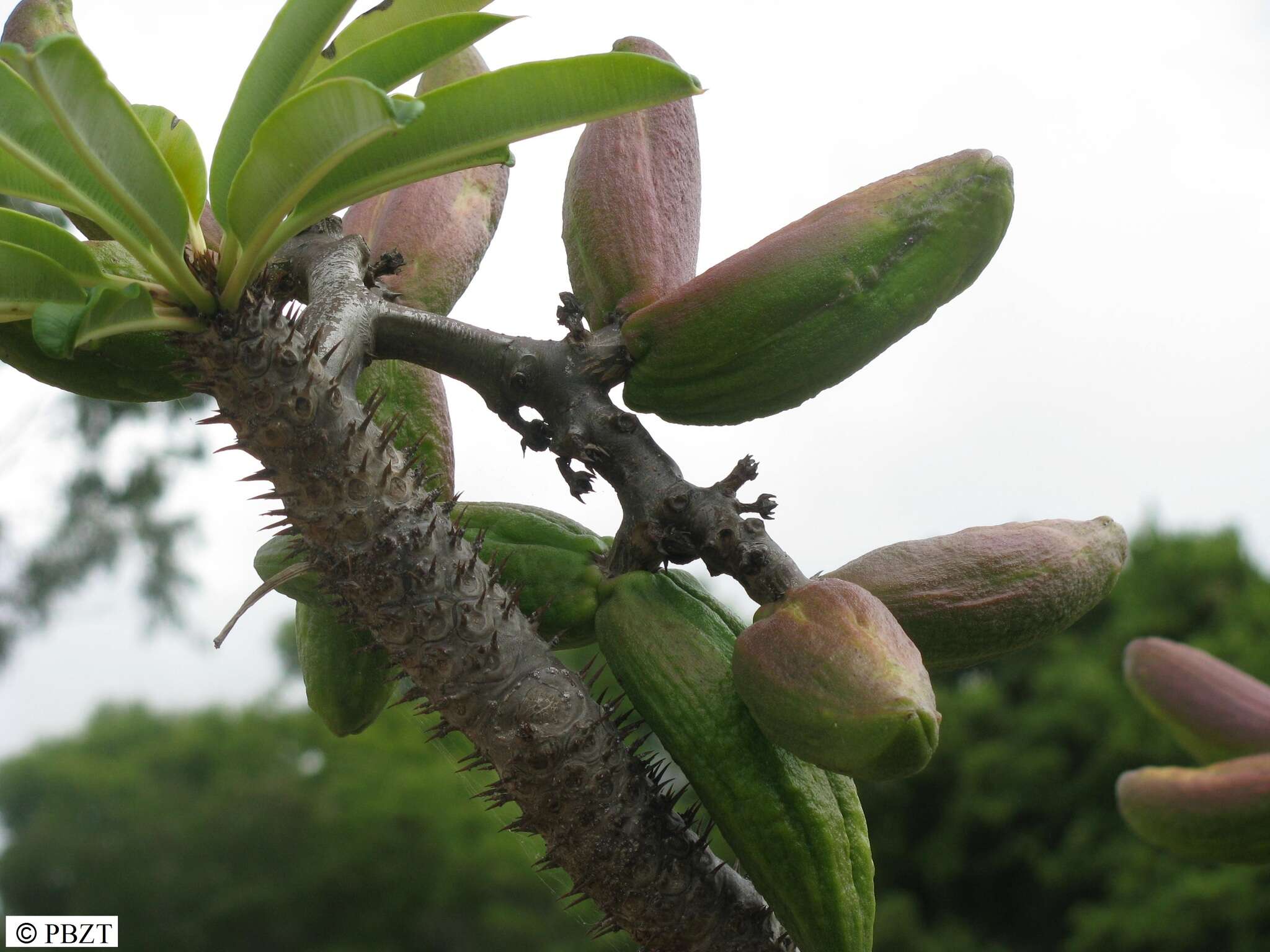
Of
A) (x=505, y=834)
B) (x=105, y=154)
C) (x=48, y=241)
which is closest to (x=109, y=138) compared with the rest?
(x=105, y=154)

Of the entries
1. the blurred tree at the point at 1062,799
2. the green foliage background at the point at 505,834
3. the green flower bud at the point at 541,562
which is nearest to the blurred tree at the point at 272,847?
the green foliage background at the point at 505,834

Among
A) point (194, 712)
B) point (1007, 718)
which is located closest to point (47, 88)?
point (1007, 718)

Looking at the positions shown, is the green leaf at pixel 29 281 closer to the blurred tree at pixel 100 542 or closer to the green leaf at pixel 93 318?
the green leaf at pixel 93 318

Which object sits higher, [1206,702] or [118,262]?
[118,262]

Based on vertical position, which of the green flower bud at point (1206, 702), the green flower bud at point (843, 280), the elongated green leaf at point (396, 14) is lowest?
the green flower bud at point (1206, 702)

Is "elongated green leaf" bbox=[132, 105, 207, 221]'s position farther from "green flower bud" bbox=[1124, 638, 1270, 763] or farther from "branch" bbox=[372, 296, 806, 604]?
"green flower bud" bbox=[1124, 638, 1270, 763]

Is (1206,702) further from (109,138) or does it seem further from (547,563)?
(109,138)
